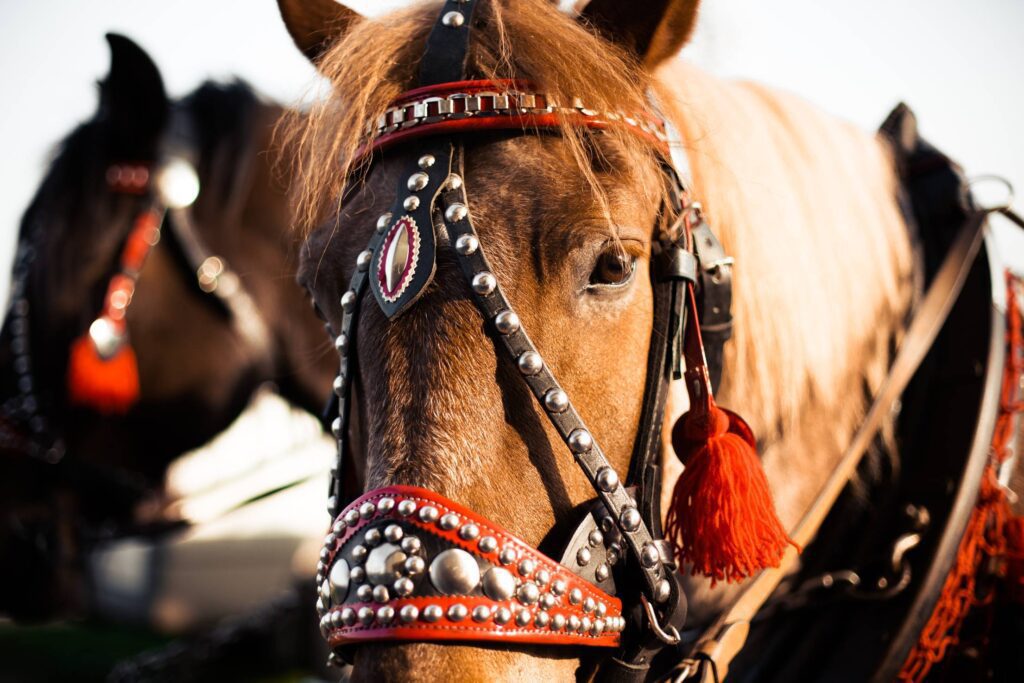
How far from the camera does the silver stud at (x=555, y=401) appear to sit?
1.16 meters

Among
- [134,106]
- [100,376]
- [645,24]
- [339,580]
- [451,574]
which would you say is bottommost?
[100,376]

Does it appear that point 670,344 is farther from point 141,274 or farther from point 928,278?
point 141,274

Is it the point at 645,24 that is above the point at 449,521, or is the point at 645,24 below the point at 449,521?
above

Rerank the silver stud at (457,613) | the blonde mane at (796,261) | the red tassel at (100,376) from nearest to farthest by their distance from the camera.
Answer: the silver stud at (457,613), the blonde mane at (796,261), the red tassel at (100,376)

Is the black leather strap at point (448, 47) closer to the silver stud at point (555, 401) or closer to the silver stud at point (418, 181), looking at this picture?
the silver stud at point (418, 181)

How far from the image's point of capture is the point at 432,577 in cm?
107

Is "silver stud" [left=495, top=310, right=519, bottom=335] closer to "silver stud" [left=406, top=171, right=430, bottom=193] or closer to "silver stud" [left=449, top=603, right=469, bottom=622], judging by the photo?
"silver stud" [left=406, top=171, right=430, bottom=193]

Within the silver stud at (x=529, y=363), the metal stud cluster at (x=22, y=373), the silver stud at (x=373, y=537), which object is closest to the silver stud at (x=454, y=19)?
the silver stud at (x=529, y=363)

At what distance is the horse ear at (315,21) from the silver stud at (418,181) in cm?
55

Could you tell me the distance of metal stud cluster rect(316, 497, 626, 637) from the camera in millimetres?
1067

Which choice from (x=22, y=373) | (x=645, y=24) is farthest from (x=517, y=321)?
(x=22, y=373)

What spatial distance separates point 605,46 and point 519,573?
84cm

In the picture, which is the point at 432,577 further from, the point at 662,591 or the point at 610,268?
the point at 610,268

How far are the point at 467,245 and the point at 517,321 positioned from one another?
13cm
